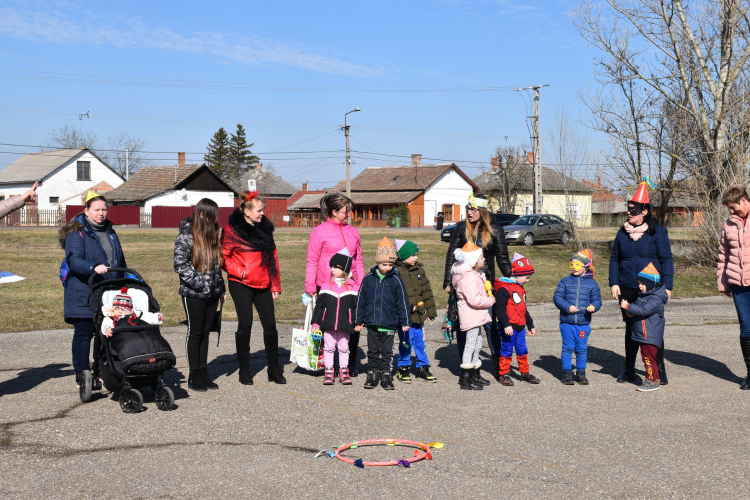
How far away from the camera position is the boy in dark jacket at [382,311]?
23.5ft

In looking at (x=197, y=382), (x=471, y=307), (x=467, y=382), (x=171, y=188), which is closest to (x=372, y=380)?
(x=467, y=382)

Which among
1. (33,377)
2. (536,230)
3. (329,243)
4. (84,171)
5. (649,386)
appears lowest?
(649,386)

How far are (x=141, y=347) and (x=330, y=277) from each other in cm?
215

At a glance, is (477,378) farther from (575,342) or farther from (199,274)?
(199,274)

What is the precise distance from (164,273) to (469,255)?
1601 cm

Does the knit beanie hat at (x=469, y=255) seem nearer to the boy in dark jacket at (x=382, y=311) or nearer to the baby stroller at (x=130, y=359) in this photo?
the boy in dark jacket at (x=382, y=311)

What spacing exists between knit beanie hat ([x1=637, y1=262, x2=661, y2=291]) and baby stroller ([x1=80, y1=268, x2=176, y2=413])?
4707 mm

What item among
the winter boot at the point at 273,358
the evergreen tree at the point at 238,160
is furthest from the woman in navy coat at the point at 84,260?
the evergreen tree at the point at 238,160

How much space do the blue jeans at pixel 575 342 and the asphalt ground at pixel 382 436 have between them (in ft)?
0.99

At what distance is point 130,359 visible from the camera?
6.02 m

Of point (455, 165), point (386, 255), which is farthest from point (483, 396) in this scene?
point (455, 165)

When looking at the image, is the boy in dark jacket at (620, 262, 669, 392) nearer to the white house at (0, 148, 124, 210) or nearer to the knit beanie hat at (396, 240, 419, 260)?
the knit beanie hat at (396, 240, 419, 260)

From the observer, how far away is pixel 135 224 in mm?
63594

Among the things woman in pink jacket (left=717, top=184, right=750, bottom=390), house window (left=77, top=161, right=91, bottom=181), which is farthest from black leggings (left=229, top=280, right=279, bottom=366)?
house window (left=77, top=161, right=91, bottom=181)
